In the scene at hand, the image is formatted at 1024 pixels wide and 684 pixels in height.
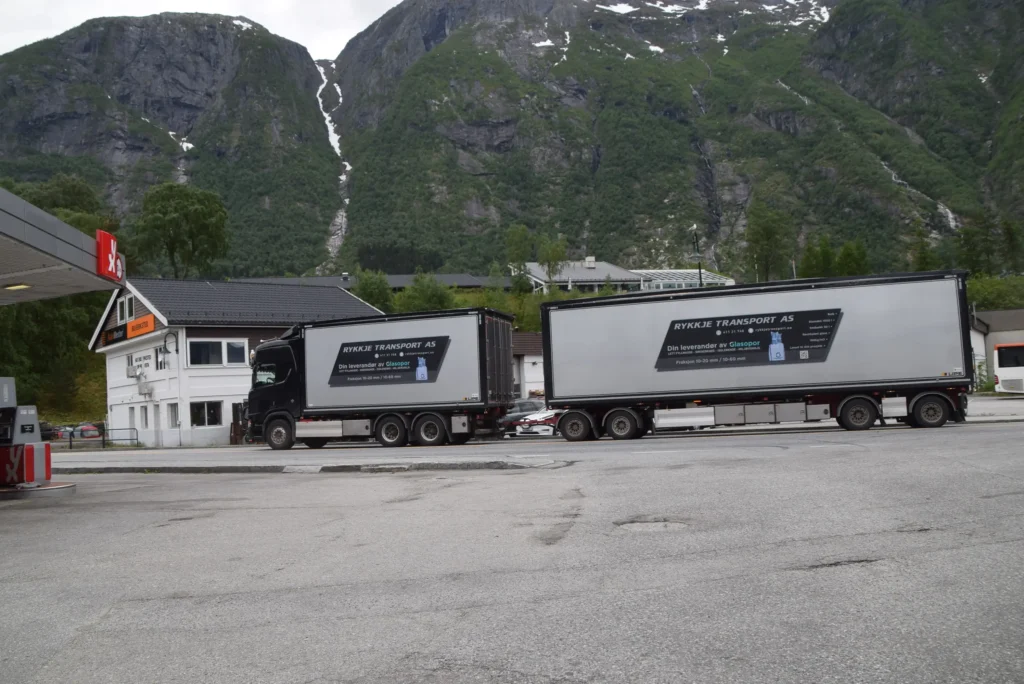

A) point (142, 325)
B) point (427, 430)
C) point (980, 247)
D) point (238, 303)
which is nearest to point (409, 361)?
point (427, 430)

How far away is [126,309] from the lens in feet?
154

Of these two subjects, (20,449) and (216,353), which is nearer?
(20,449)

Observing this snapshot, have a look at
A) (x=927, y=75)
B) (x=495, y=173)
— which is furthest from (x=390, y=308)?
(x=927, y=75)

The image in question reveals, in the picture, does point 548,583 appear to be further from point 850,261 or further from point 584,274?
point 584,274

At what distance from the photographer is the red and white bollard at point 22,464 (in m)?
15.0

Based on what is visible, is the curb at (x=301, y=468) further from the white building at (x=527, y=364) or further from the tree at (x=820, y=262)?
the tree at (x=820, y=262)

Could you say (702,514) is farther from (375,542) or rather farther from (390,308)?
(390,308)

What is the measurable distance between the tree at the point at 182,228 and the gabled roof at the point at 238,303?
41.5 m

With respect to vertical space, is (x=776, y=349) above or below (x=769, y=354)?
above

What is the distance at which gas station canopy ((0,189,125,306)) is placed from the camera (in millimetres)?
12781

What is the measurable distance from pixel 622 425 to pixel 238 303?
2519 cm

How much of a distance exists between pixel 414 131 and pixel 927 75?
10240 cm

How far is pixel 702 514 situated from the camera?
970cm

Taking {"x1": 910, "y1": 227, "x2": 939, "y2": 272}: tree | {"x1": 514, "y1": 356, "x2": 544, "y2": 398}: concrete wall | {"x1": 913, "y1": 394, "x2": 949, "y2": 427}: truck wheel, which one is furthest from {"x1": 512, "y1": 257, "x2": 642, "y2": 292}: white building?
{"x1": 913, "y1": 394, "x2": 949, "y2": 427}: truck wheel
